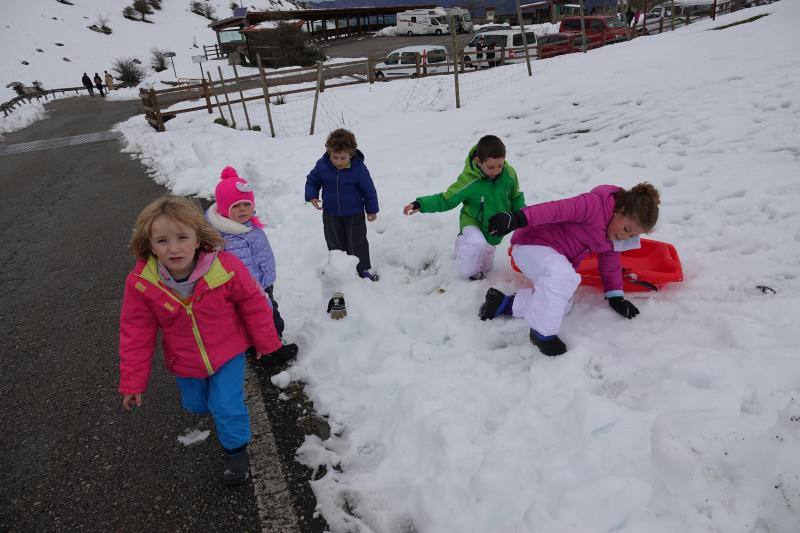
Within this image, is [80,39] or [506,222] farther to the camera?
[80,39]

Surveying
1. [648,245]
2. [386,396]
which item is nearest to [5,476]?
[386,396]

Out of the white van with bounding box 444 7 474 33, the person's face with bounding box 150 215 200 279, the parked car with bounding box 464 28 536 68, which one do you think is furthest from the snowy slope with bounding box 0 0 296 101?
the person's face with bounding box 150 215 200 279

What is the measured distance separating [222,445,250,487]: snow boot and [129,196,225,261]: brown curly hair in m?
1.11

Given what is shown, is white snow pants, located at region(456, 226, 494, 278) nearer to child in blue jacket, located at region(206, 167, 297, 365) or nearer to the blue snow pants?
child in blue jacket, located at region(206, 167, 297, 365)

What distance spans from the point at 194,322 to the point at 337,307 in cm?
156

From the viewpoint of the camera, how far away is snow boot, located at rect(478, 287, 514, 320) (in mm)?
3436

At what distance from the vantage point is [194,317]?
2258mm

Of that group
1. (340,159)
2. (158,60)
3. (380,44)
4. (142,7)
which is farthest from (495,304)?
(142,7)

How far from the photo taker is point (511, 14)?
165 feet

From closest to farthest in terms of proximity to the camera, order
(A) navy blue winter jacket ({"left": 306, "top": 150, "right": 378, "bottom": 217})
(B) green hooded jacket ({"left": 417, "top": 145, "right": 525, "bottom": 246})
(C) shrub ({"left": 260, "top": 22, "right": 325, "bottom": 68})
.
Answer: (B) green hooded jacket ({"left": 417, "top": 145, "right": 525, "bottom": 246}) → (A) navy blue winter jacket ({"left": 306, "top": 150, "right": 378, "bottom": 217}) → (C) shrub ({"left": 260, "top": 22, "right": 325, "bottom": 68})

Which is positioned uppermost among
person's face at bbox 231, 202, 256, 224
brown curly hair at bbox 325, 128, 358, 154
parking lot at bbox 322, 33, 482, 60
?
parking lot at bbox 322, 33, 482, 60

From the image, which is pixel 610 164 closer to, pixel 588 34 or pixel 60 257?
pixel 60 257

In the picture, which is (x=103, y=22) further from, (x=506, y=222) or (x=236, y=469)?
(x=236, y=469)

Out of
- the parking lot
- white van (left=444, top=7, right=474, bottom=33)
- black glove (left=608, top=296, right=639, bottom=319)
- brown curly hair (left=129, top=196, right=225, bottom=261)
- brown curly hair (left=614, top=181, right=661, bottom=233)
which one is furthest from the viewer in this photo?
white van (left=444, top=7, right=474, bottom=33)
